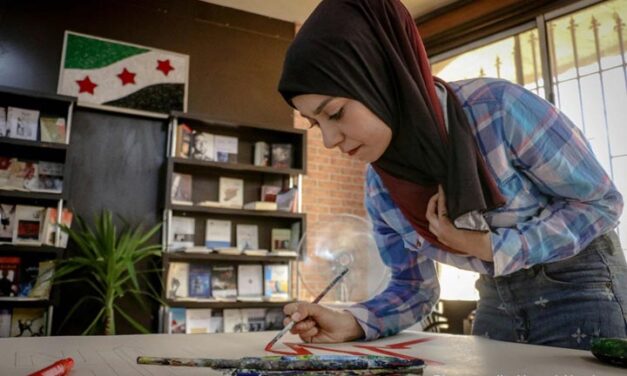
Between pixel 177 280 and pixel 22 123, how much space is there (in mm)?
1446

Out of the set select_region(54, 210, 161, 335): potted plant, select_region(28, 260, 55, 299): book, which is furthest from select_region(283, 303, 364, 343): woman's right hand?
select_region(28, 260, 55, 299): book

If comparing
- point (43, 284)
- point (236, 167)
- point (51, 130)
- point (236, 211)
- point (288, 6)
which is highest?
point (288, 6)

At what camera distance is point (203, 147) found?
373 cm

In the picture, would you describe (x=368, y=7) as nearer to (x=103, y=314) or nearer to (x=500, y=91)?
(x=500, y=91)

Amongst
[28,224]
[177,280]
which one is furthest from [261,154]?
[28,224]

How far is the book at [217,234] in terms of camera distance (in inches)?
145

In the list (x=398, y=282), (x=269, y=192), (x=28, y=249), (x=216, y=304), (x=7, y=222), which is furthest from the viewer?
(x=269, y=192)

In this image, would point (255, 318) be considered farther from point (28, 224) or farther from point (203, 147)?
point (28, 224)

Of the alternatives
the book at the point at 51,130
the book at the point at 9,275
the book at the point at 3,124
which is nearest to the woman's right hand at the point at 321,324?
the book at the point at 9,275

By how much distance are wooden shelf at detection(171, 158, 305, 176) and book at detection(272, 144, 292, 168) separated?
9 centimetres

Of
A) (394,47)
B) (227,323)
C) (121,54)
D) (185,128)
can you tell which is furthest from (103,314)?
(394,47)

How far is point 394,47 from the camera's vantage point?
2.87 ft

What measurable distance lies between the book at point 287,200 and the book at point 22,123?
172 cm

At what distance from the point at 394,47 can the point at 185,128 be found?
2.96 metres
